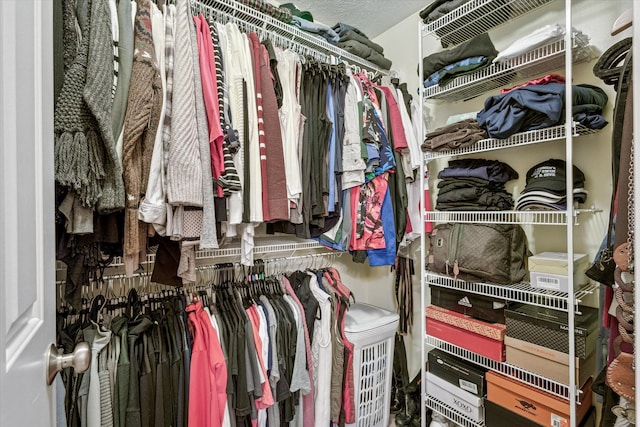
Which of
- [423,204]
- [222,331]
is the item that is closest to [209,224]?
[222,331]

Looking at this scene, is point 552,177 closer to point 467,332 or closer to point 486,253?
point 486,253

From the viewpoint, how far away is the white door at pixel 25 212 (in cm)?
34

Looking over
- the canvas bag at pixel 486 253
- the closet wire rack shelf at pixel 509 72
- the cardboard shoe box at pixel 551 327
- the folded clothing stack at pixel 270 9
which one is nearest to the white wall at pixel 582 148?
the closet wire rack shelf at pixel 509 72

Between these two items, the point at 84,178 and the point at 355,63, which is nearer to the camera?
the point at 84,178

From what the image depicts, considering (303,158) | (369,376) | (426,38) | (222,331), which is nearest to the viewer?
(222,331)

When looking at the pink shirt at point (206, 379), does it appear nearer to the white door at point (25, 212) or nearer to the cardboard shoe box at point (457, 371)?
the white door at point (25, 212)

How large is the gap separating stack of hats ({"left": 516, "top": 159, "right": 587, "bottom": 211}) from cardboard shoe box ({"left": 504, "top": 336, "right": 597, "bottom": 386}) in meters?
0.55

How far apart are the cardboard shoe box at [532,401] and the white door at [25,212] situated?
1.50m

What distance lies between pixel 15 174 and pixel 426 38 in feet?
7.09

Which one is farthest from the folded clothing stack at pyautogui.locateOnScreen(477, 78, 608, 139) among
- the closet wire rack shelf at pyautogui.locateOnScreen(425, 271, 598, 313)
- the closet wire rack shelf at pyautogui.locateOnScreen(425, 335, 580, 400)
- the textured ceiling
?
the textured ceiling

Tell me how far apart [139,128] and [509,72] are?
4.88 feet

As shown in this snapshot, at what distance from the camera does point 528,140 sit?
1279 millimetres

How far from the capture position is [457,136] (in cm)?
146

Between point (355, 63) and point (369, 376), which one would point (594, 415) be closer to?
point (369, 376)
